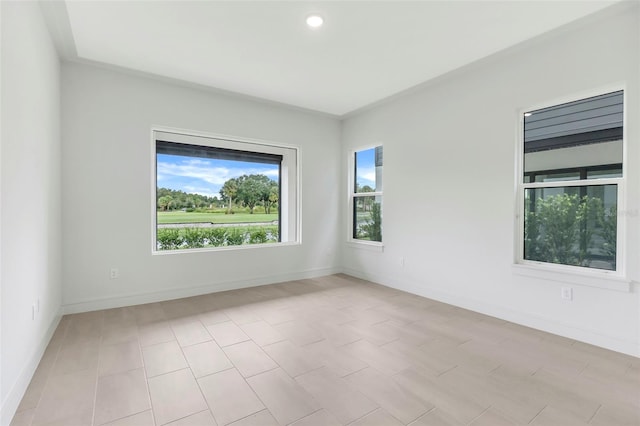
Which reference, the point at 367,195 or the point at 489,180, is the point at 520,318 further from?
the point at 367,195

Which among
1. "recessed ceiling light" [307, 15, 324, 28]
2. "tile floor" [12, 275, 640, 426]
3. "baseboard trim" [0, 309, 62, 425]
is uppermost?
"recessed ceiling light" [307, 15, 324, 28]

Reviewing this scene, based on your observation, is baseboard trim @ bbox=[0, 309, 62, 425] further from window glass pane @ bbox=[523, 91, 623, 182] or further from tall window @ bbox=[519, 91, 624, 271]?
window glass pane @ bbox=[523, 91, 623, 182]

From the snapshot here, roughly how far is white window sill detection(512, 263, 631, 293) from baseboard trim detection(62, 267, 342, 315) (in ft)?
9.93

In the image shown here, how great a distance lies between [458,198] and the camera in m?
3.70

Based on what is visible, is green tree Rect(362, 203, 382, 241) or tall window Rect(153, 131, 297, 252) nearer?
tall window Rect(153, 131, 297, 252)

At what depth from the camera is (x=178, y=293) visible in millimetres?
3955

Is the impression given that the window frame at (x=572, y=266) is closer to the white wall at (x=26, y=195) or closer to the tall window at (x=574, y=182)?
the tall window at (x=574, y=182)

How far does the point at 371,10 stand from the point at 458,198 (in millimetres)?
2261

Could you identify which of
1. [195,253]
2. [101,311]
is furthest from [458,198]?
[101,311]

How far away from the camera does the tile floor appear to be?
5.84ft

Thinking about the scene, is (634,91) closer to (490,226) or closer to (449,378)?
(490,226)

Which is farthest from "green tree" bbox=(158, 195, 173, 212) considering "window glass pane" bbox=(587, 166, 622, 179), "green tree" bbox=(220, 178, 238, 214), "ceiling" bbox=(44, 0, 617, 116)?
"window glass pane" bbox=(587, 166, 622, 179)

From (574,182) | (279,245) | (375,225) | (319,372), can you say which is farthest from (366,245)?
(319,372)

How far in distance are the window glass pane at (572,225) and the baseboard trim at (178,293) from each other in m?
3.14
